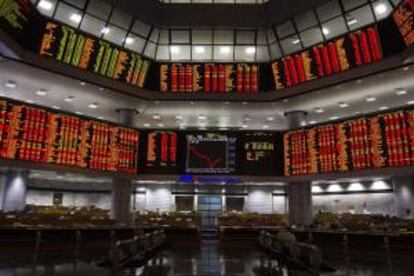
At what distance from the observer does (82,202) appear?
89.0 ft

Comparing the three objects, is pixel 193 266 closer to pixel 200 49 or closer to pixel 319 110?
pixel 200 49

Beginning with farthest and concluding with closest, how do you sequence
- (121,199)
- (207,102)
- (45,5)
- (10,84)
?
1. (207,102)
2. (121,199)
3. (10,84)
4. (45,5)

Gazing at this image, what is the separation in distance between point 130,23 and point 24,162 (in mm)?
7931

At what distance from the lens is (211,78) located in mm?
17641

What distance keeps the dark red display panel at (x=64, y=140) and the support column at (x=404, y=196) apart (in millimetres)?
13171

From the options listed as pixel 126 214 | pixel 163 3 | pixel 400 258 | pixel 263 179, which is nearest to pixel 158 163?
pixel 126 214

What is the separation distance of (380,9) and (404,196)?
9050mm

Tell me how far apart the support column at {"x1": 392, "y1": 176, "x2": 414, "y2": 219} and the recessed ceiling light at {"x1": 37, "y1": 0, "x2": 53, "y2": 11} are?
1801 cm

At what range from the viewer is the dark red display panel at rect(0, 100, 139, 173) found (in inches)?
548

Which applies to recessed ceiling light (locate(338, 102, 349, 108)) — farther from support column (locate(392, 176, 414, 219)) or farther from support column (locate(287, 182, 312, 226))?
support column (locate(392, 176, 414, 219))

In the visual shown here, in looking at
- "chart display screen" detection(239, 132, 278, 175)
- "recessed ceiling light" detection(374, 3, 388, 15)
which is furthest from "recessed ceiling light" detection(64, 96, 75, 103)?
"recessed ceiling light" detection(374, 3, 388, 15)

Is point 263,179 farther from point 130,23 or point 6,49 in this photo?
point 6,49

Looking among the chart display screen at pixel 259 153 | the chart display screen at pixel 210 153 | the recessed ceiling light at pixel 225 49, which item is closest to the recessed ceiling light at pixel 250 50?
the recessed ceiling light at pixel 225 49

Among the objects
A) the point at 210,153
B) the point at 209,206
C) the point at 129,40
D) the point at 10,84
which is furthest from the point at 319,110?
the point at 10,84
